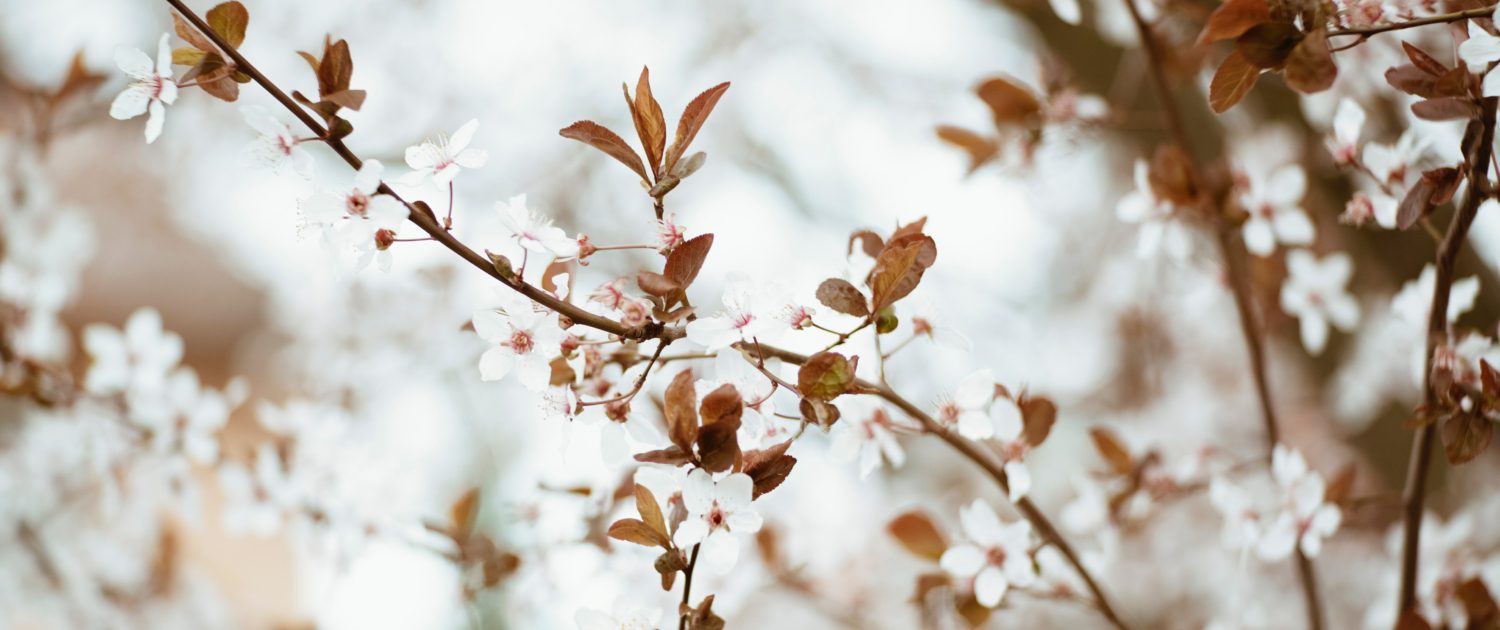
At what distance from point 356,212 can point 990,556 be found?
0.38 m

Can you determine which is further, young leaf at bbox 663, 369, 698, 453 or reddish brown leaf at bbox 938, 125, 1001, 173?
reddish brown leaf at bbox 938, 125, 1001, 173

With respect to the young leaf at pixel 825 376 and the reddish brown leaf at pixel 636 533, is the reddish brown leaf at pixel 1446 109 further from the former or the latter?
the reddish brown leaf at pixel 636 533

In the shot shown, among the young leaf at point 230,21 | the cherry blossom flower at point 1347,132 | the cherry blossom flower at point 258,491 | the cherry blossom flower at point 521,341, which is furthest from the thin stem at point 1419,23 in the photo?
the cherry blossom flower at point 258,491

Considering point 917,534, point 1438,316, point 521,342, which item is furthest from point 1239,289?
point 521,342

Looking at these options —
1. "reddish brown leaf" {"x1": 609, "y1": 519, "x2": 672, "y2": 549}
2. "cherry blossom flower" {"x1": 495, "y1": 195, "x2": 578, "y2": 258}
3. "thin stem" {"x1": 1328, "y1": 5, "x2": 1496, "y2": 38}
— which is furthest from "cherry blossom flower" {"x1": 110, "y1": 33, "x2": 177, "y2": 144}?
"thin stem" {"x1": 1328, "y1": 5, "x2": 1496, "y2": 38}

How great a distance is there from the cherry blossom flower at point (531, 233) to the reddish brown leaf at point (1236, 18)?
27 centimetres

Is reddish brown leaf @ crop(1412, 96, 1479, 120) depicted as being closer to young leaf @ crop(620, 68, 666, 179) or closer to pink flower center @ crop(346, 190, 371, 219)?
young leaf @ crop(620, 68, 666, 179)

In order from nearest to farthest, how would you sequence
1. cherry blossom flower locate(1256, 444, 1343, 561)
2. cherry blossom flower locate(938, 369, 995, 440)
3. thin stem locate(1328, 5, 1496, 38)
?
thin stem locate(1328, 5, 1496, 38)
cherry blossom flower locate(938, 369, 995, 440)
cherry blossom flower locate(1256, 444, 1343, 561)

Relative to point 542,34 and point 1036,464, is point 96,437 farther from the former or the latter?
point 1036,464

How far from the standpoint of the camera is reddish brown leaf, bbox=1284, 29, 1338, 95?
406mm

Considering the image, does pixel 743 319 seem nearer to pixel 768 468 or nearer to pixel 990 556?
pixel 768 468

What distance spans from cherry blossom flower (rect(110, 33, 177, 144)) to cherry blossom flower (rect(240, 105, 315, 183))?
4 centimetres

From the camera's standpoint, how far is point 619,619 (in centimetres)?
45

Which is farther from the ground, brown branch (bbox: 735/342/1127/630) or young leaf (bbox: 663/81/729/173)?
young leaf (bbox: 663/81/729/173)
